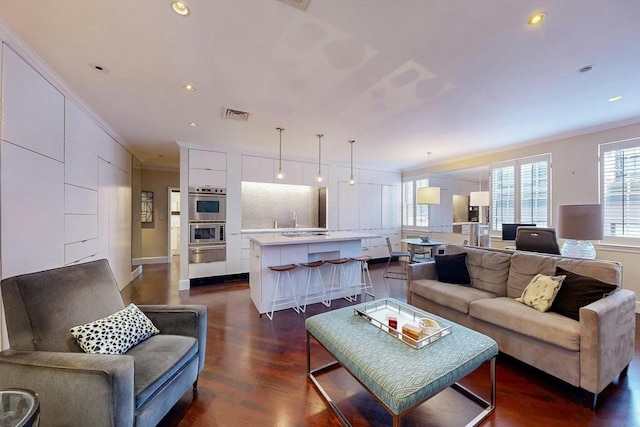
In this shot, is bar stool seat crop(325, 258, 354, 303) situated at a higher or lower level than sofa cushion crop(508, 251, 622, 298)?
lower

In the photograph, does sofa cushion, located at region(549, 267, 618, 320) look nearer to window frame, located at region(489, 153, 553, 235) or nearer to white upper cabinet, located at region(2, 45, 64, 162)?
window frame, located at region(489, 153, 553, 235)

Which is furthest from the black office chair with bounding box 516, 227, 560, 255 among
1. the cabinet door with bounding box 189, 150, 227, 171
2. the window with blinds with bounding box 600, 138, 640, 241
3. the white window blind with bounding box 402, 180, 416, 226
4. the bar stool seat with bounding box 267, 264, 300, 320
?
the cabinet door with bounding box 189, 150, 227, 171

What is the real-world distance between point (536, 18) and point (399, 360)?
7.89 ft

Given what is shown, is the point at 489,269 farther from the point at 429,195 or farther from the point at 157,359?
the point at 157,359

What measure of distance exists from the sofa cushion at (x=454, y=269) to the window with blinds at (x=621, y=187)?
8.29ft

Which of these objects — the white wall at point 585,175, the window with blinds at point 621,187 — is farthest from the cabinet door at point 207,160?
the window with blinds at point 621,187

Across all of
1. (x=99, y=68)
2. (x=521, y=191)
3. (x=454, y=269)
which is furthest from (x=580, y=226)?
(x=99, y=68)

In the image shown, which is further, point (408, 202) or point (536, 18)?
point (408, 202)

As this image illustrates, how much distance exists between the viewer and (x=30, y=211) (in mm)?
2107

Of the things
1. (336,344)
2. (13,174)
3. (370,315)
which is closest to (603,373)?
(370,315)

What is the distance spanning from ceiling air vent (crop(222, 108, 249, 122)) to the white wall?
496 cm

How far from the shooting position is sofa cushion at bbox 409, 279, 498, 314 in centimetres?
263

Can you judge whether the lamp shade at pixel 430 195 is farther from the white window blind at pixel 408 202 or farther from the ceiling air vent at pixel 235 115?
the ceiling air vent at pixel 235 115

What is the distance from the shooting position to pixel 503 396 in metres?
1.92
